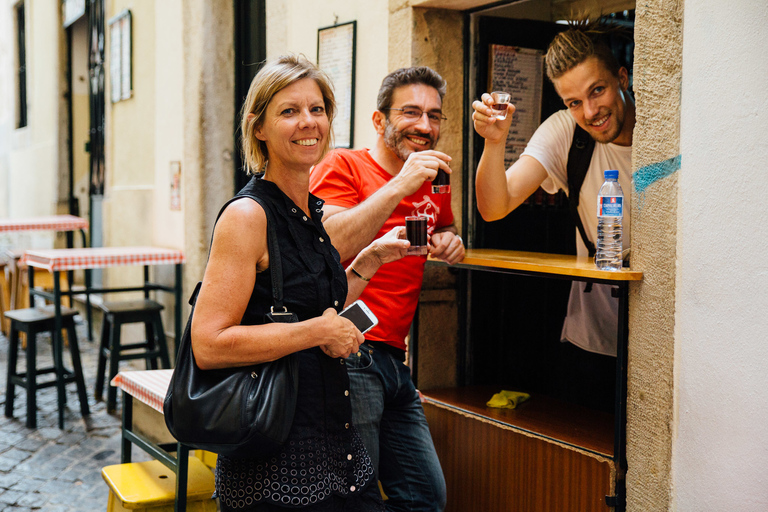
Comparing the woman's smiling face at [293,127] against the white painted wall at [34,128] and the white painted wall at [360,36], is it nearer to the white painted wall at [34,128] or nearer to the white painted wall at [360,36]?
the white painted wall at [360,36]

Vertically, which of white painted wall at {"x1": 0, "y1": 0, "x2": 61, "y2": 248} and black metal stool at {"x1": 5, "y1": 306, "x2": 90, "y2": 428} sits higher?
white painted wall at {"x1": 0, "y1": 0, "x2": 61, "y2": 248}

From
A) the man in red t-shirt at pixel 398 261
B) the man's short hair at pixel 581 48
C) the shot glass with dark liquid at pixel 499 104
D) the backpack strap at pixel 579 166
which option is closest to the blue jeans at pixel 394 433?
the man in red t-shirt at pixel 398 261

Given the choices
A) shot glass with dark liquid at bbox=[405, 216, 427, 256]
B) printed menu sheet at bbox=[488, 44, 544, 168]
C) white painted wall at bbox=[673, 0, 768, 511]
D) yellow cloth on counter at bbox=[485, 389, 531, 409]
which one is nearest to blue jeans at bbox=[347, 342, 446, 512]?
shot glass with dark liquid at bbox=[405, 216, 427, 256]

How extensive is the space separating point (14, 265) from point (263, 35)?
4.19 meters

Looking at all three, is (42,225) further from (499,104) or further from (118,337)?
(499,104)

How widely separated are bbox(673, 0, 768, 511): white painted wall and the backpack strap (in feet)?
2.84

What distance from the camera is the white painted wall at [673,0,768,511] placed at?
7.55ft

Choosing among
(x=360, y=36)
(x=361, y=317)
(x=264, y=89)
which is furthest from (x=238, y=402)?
(x=360, y=36)

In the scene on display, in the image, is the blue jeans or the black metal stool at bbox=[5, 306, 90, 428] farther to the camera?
the black metal stool at bbox=[5, 306, 90, 428]

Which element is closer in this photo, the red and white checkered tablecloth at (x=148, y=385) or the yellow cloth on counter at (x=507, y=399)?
the red and white checkered tablecloth at (x=148, y=385)

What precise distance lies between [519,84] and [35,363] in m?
4.04

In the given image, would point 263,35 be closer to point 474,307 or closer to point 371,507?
point 474,307

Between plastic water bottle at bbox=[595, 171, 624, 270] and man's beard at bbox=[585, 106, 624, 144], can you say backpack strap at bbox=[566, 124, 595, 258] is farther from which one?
plastic water bottle at bbox=[595, 171, 624, 270]

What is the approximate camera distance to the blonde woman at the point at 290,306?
1.81m
